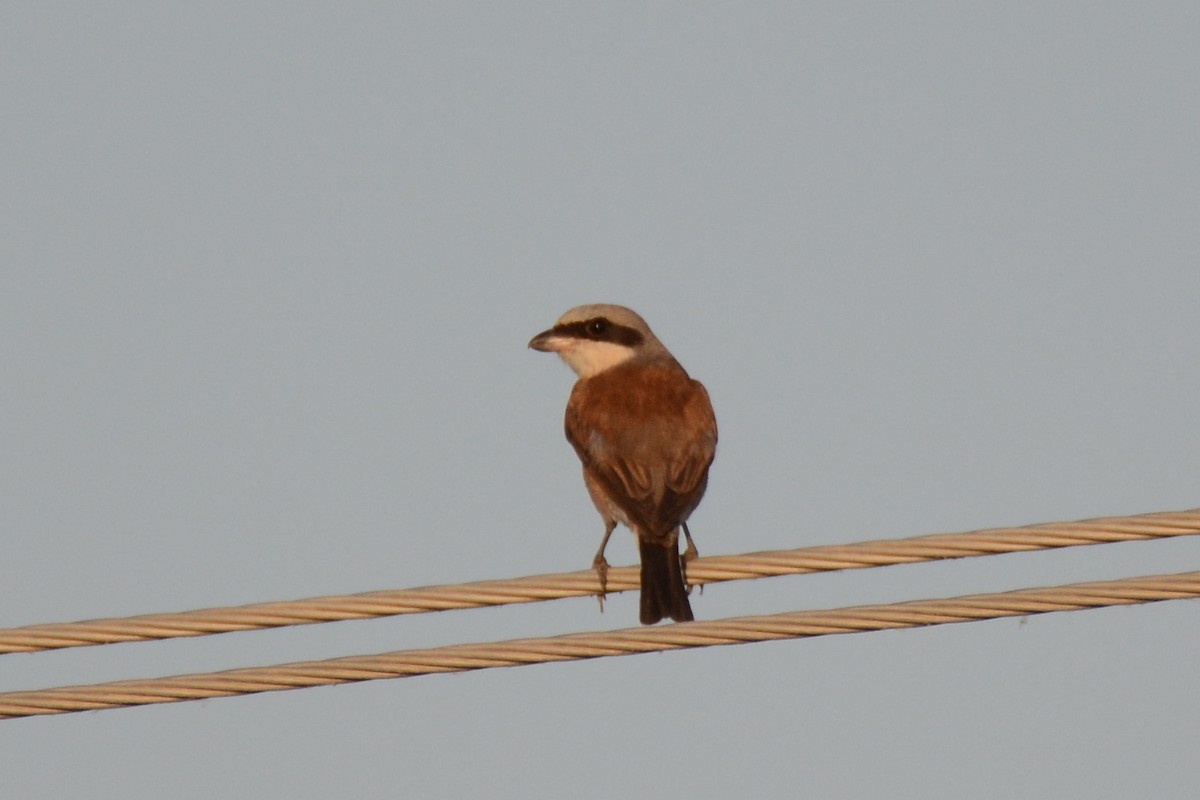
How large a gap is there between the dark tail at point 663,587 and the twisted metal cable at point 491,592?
5.17 feet

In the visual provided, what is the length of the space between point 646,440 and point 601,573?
4.90 ft

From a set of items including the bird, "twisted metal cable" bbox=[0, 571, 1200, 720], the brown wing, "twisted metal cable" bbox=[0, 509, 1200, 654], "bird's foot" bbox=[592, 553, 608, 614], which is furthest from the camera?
the brown wing

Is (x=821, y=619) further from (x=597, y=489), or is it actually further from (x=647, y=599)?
(x=597, y=489)

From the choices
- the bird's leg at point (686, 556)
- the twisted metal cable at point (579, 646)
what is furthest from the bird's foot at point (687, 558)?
the twisted metal cable at point (579, 646)

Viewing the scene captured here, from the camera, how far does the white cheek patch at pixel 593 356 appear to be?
978 centimetres

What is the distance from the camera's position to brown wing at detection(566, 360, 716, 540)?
26.4 ft

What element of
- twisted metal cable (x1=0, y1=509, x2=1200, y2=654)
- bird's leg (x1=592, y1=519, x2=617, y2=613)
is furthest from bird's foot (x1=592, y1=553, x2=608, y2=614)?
twisted metal cable (x1=0, y1=509, x2=1200, y2=654)

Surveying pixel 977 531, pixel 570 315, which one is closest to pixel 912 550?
pixel 977 531

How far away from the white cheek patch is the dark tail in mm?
2128

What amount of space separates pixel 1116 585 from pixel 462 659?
1.98 metres

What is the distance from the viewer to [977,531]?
5.70m

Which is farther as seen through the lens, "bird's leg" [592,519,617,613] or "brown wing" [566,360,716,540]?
"brown wing" [566,360,716,540]

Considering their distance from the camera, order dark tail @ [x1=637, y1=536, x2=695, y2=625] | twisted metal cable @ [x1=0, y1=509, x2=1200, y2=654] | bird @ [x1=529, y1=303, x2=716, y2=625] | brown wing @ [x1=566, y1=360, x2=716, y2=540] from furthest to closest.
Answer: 1. brown wing @ [x1=566, y1=360, x2=716, y2=540]
2. bird @ [x1=529, y1=303, x2=716, y2=625]
3. dark tail @ [x1=637, y1=536, x2=695, y2=625]
4. twisted metal cable @ [x1=0, y1=509, x2=1200, y2=654]

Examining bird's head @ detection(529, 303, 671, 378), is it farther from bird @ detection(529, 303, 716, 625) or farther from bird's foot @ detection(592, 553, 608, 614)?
bird's foot @ detection(592, 553, 608, 614)
